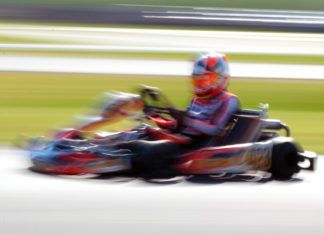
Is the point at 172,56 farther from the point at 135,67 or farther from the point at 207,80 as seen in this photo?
the point at 207,80

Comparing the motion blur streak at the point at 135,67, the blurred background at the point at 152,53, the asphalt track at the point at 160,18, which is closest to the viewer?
the blurred background at the point at 152,53

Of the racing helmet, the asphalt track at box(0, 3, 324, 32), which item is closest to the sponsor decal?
the racing helmet

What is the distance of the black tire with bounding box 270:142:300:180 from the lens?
6309 millimetres

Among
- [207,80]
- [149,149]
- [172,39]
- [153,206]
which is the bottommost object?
[153,206]

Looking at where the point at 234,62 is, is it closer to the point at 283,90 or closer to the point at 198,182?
the point at 283,90

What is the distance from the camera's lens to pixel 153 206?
528cm

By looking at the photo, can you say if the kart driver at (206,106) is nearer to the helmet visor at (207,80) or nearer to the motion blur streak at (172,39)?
the helmet visor at (207,80)

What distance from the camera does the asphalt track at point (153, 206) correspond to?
476cm

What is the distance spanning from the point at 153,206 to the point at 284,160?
4.77ft

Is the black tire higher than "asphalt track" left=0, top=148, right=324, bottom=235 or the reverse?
higher

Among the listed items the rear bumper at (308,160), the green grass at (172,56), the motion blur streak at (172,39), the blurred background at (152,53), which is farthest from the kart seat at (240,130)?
the motion blur streak at (172,39)

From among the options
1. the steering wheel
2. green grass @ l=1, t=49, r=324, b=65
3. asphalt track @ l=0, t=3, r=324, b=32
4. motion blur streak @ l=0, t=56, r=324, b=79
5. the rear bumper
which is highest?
asphalt track @ l=0, t=3, r=324, b=32

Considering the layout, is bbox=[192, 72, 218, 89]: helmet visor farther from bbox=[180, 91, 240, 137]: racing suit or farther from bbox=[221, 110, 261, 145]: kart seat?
bbox=[221, 110, 261, 145]: kart seat

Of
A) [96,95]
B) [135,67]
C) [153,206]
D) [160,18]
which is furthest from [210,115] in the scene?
[160,18]
